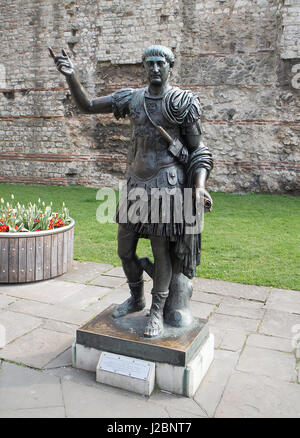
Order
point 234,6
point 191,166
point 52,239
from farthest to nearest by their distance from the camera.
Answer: point 234,6 → point 52,239 → point 191,166

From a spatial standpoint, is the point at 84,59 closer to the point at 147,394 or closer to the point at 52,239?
the point at 52,239

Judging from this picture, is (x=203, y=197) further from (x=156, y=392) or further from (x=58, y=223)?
(x=58, y=223)

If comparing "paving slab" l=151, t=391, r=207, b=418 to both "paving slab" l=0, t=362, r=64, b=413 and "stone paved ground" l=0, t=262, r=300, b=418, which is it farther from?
"paving slab" l=0, t=362, r=64, b=413

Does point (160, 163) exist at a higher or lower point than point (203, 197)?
higher

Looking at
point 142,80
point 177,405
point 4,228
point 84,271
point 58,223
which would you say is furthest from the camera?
point 142,80

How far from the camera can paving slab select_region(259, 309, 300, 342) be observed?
3.57 meters

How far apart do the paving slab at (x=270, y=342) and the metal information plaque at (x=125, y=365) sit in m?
1.13

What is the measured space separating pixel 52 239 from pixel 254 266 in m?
2.66

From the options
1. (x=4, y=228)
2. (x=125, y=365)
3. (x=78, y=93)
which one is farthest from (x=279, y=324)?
(x=4, y=228)

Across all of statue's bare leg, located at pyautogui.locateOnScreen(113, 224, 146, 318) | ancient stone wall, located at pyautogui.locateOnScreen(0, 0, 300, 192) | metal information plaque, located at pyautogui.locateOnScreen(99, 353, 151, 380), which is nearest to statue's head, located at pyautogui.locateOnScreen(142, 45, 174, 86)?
statue's bare leg, located at pyautogui.locateOnScreen(113, 224, 146, 318)

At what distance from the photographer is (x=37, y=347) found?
3.18 metres

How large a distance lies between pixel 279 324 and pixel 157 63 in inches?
101

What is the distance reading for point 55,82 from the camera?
1285 cm

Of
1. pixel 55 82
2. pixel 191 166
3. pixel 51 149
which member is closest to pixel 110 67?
pixel 55 82
